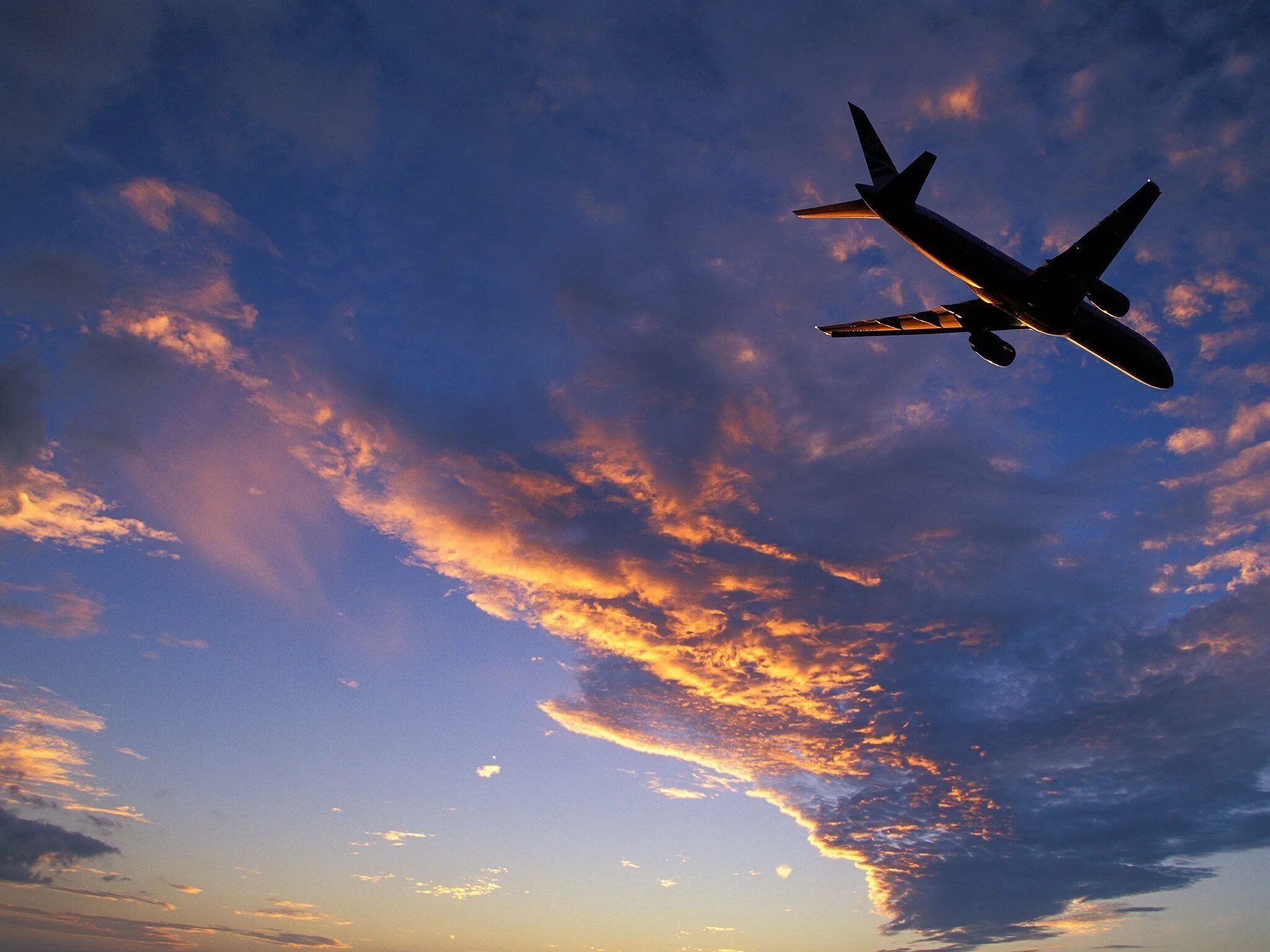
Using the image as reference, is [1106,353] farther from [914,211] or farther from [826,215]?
[826,215]

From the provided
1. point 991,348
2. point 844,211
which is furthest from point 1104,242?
point 844,211

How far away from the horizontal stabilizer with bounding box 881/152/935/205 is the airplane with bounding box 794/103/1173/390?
34 mm

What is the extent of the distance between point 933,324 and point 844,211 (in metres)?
11.2

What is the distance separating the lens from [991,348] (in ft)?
139

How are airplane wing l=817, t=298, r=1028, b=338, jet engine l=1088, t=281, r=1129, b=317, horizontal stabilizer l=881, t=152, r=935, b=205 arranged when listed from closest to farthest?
horizontal stabilizer l=881, t=152, r=935, b=205
jet engine l=1088, t=281, r=1129, b=317
airplane wing l=817, t=298, r=1028, b=338

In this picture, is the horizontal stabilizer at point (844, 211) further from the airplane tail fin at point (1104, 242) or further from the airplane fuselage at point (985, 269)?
the airplane tail fin at point (1104, 242)

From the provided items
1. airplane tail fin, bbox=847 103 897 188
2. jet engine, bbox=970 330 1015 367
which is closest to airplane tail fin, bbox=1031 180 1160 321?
jet engine, bbox=970 330 1015 367

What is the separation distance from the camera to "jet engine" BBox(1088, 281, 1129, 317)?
37312 millimetres

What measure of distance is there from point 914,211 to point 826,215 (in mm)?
4664

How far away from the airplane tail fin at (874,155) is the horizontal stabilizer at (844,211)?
7642mm

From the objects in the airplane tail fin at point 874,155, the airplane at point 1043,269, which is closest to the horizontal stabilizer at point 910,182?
the airplane at point 1043,269

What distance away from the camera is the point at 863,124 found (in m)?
42.3

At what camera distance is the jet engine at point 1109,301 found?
37312mm

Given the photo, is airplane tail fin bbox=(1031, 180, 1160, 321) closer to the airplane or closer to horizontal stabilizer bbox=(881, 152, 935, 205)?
the airplane
